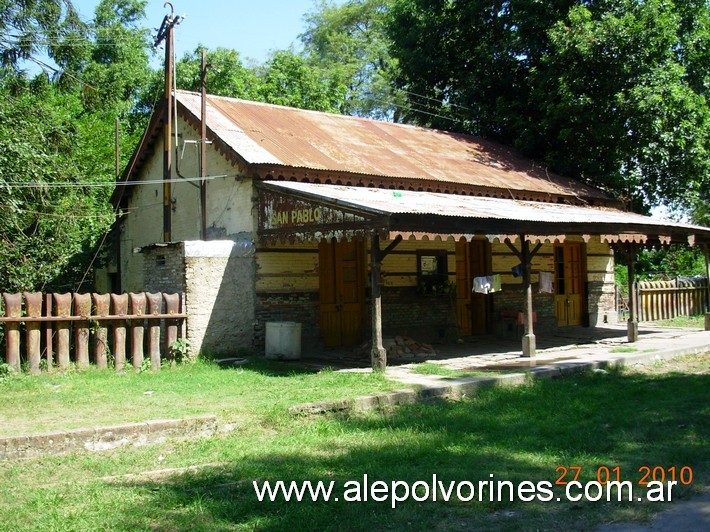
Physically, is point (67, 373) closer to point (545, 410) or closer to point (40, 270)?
point (40, 270)

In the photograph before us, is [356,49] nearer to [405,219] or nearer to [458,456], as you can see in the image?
[405,219]

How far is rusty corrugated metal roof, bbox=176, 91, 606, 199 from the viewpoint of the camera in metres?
14.5

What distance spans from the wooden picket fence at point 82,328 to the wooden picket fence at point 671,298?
14935mm

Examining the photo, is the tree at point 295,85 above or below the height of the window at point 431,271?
above

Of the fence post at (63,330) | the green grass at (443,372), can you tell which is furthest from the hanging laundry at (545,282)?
the fence post at (63,330)

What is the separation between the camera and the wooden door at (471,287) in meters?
16.9

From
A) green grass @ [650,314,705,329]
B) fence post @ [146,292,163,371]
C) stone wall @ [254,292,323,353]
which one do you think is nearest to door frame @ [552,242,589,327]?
green grass @ [650,314,705,329]

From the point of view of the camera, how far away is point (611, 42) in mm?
19734

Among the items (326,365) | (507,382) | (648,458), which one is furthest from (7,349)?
(648,458)

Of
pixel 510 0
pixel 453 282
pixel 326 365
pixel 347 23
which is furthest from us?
pixel 347 23

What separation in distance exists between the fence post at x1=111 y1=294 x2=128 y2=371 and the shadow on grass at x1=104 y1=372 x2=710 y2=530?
4460 mm

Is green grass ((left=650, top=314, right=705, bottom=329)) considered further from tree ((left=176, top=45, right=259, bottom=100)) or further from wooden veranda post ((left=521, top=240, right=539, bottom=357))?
tree ((left=176, top=45, right=259, bottom=100))

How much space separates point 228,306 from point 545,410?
6.63 m

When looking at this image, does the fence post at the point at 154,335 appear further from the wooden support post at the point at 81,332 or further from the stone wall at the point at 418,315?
the stone wall at the point at 418,315
